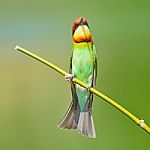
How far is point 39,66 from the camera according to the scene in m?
1.24

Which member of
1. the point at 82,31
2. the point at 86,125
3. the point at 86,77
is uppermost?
the point at 82,31

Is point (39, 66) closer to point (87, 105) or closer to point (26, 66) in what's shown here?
point (26, 66)

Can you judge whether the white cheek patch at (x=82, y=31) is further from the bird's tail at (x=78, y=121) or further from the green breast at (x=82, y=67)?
the bird's tail at (x=78, y=121)

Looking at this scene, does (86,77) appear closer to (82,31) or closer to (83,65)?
(83,65)

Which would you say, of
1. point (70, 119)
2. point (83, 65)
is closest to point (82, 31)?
point (83, 65)

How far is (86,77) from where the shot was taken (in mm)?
1155

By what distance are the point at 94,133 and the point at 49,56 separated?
0.37 metres

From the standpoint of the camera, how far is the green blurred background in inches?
48.4

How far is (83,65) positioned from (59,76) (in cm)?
14

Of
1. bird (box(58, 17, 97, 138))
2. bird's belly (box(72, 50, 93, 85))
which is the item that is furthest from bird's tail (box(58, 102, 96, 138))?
bird's belly (box(72, 50, 93, 85))

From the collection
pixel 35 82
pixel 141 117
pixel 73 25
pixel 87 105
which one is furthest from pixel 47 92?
pixel 141 117

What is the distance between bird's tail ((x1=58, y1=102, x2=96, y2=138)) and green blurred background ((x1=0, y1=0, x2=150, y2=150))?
0.09 feet

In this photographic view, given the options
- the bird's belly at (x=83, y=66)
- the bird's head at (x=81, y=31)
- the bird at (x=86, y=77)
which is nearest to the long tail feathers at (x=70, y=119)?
the bird at (x=86, y=77)

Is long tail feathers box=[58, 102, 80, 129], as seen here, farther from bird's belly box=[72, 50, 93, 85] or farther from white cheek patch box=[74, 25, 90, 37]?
white cheek patch box=[74, 25, 90, 37]
